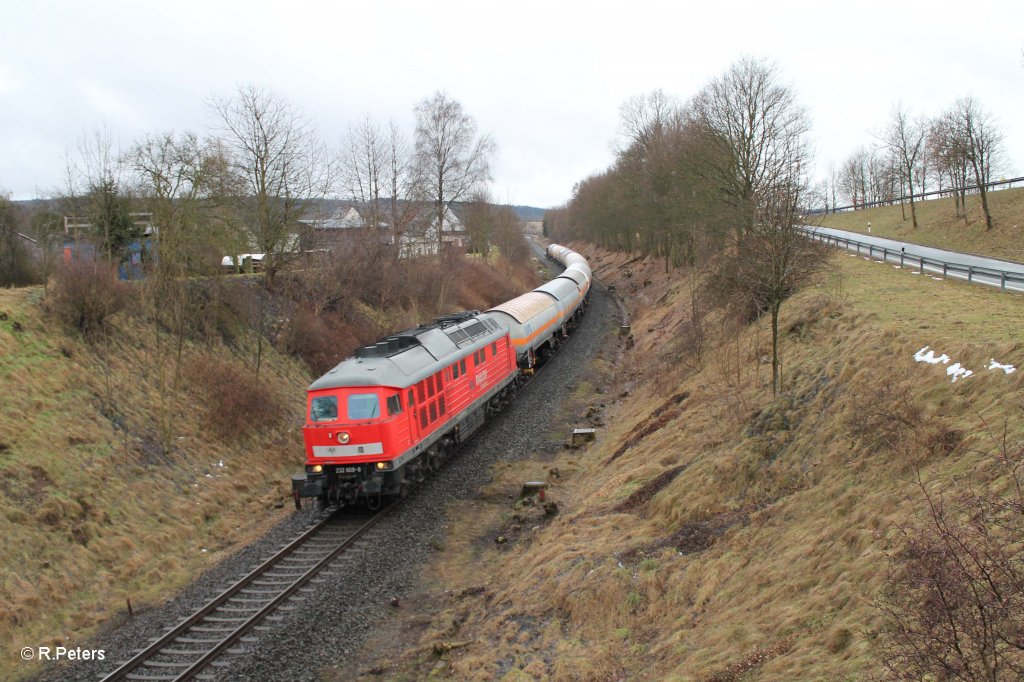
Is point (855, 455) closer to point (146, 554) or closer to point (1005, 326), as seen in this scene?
point (1005, 326)

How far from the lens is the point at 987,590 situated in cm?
543

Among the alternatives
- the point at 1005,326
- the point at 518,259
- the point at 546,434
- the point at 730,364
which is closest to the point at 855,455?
the point at 1005,326

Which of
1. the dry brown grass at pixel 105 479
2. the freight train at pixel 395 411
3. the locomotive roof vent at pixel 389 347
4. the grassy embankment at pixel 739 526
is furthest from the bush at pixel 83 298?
the grassy embankment at pixel 739 526

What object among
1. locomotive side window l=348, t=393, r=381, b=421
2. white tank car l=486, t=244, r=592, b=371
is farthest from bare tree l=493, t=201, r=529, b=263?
locomotive side window l=348, t=393, r=381, b=421

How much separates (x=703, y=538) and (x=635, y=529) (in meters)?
1.58

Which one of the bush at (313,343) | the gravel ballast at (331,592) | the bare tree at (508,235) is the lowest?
the gravel ballast at (331,592)

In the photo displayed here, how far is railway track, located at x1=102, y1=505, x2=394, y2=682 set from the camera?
33.0ft

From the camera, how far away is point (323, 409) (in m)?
15.6

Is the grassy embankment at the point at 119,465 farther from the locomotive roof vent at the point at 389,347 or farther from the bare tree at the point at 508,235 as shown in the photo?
the bare tree at the point at 508,235

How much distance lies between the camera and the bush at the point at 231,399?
65.6 feet

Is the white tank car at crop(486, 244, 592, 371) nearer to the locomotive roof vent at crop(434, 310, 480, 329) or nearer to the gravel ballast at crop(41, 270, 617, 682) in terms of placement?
the locomotive roof vent at crop(434, 310, 480, 329)

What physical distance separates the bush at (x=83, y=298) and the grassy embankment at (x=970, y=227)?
83.7 feet

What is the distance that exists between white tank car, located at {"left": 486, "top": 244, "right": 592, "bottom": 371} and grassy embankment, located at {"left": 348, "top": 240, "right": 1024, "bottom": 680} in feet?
31.0

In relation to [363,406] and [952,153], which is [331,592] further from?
[952,153]
